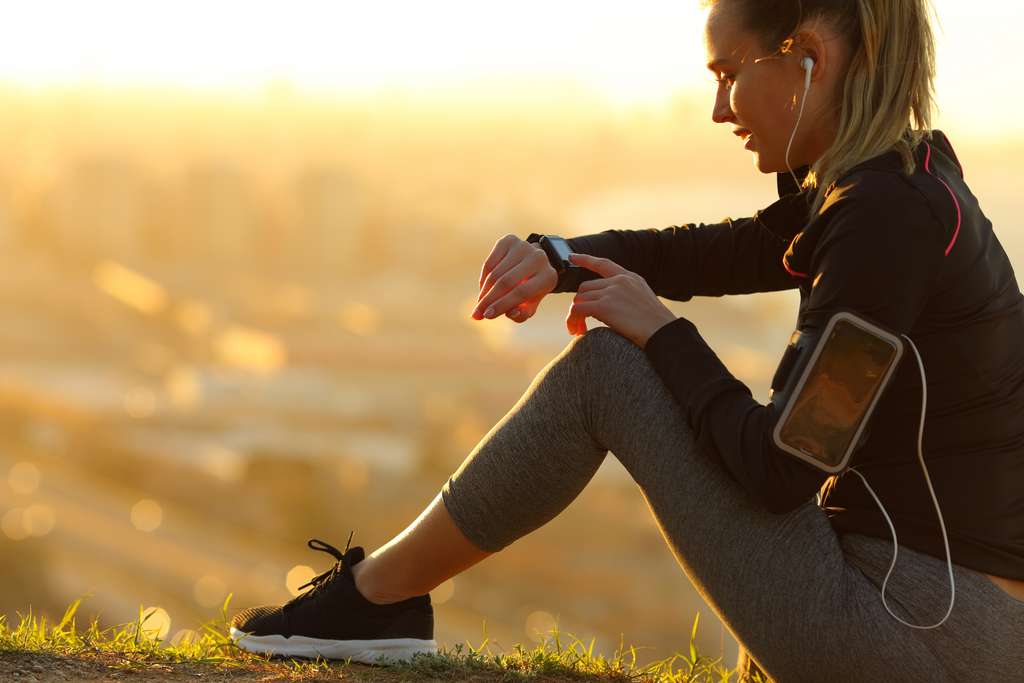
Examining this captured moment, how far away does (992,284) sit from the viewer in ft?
6.38

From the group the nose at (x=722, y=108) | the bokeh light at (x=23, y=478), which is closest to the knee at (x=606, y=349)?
the nose at (x=722, y=108)

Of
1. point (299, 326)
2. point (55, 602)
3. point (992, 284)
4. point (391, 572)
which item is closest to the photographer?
point (992, 284)

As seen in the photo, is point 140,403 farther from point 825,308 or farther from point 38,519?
point 825,308

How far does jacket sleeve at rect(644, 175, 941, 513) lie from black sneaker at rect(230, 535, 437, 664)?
874 millimetres

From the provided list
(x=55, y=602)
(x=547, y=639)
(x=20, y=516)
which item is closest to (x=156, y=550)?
(x=20, y=516)

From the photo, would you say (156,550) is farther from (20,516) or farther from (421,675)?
(421,675)

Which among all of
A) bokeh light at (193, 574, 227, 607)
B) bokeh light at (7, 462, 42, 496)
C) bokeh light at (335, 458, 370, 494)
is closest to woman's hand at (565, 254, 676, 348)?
bokeh light at (193, 574, 227, 607)

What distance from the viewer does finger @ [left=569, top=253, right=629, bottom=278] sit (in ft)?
7.18

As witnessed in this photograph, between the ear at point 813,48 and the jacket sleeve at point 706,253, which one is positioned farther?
the jacket sleeve at point 706,253

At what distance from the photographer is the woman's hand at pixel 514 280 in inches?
92.0

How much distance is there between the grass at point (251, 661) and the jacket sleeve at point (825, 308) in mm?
757

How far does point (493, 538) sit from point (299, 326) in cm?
9612

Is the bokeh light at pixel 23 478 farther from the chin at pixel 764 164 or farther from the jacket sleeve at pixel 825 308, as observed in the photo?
the jacket sleeve at pixel 825 308

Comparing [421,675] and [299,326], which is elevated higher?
[299,326]
